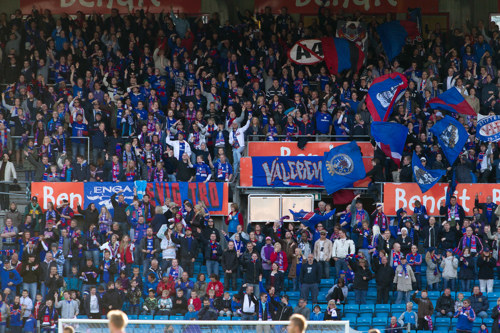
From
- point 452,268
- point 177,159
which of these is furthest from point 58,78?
point 452,268

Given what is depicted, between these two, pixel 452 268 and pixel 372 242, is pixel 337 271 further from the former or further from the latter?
pixel 452 268

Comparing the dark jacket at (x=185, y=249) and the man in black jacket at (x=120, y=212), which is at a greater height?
the man in black jacket at (x=120, y=212)

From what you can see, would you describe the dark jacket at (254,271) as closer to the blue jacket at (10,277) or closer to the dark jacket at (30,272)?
the dark jacket at (30,272)

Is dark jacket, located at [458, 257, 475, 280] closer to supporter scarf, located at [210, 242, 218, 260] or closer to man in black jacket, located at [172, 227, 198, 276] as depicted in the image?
supporter scarf, located at [210, 242, 218, 260]

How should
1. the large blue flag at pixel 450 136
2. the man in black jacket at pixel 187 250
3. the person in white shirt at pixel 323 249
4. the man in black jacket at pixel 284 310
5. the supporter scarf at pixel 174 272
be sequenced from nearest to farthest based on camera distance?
the man in black jacket at pixel 284 310 → the supporter scarf at pixel 174 272 → the person in white shirt at pixel 323 249 → the man in black jacket at pixel 187 250 → the large blue flag at pixel 450 136

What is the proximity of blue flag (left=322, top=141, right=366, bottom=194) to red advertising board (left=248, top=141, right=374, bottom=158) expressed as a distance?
68 centimetres

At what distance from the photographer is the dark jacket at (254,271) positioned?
2172 cm

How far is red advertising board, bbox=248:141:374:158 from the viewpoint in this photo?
25.3m

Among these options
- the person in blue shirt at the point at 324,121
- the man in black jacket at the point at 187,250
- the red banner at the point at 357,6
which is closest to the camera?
the man in black jacket at the point at 187,250

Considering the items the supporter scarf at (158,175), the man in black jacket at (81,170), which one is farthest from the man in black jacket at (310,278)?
the man in black jacket at (81,170)

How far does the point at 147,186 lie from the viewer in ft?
79.3

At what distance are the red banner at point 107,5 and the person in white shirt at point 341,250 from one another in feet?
40.1

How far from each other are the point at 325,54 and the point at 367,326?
951cm

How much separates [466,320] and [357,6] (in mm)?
13838
